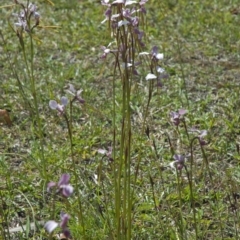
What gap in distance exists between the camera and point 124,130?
145cm

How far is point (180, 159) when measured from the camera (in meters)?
1.32

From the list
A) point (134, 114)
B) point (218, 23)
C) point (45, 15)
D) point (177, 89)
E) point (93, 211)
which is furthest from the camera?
point (45, 15)

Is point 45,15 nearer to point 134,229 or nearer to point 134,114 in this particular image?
point 134,114

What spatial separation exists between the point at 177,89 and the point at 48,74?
75cm

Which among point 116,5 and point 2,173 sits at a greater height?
point 116,5

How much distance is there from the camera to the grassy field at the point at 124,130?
5.49 feet

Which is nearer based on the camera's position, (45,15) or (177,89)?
(177,89)

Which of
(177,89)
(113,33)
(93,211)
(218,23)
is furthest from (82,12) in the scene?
(113,33)

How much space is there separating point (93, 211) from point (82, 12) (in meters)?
2.72

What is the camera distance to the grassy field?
5.49ft

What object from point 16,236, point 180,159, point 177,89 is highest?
point 180,159

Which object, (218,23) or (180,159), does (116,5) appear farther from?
(218,23)

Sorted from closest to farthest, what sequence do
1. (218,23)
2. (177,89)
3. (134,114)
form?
(134,114), (177,89), (218,23)

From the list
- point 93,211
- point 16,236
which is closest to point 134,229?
point 93,211
